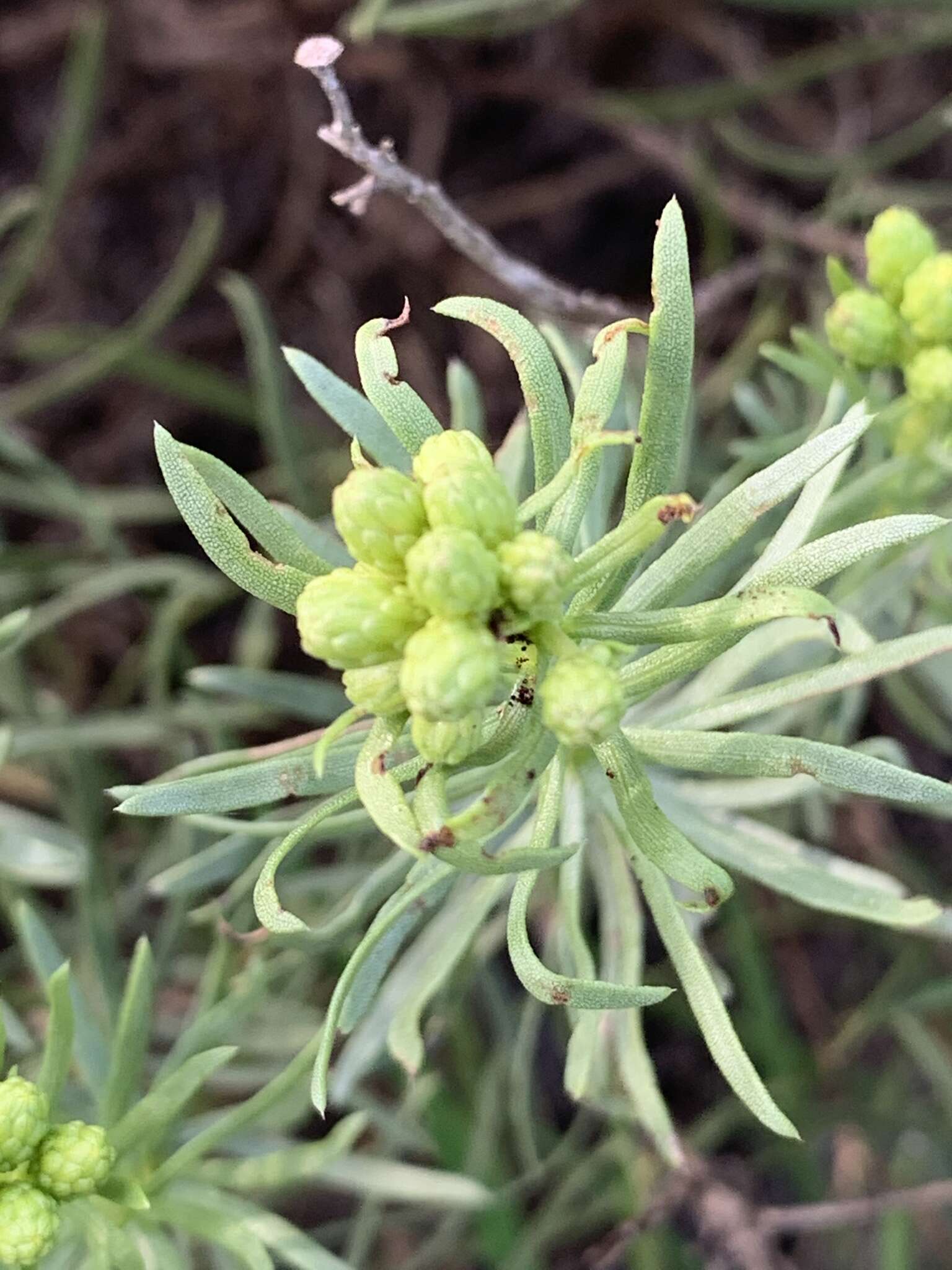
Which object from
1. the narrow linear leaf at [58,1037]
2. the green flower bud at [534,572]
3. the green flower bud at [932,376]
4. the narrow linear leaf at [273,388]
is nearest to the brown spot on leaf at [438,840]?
the green flower bud at [534,572]

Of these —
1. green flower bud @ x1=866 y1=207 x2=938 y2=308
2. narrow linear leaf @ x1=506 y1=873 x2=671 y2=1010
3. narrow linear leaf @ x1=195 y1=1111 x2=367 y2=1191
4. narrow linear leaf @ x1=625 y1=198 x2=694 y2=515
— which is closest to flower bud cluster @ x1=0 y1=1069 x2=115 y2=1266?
narrow linear leaf @ x1=195 y1=1111 x2=367 y2=1191

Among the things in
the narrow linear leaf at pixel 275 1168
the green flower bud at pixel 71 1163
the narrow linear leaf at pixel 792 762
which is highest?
→ the narrow linear leaf at pixel 792 762

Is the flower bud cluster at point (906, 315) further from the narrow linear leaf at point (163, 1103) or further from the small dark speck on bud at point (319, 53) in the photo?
the narrow linear leaf at point (163, 1103)

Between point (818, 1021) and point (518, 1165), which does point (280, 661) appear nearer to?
point (518, 1165)

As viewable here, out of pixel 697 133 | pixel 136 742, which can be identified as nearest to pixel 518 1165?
pixel 136 742

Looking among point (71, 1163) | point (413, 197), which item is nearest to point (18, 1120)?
point (71, 1163)

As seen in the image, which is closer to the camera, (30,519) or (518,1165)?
(518,1165)

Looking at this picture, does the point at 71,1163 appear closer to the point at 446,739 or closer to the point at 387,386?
the point at 446,739
